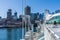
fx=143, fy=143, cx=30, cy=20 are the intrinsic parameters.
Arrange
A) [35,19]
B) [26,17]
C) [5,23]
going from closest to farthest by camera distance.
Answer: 1. [26,17]
2. [35,19]
3. [5,23]

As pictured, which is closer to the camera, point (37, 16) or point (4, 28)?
point (37, 16)

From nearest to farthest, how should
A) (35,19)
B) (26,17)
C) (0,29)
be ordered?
(26,17), (35,19), (0,29)

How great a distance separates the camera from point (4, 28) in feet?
76.2

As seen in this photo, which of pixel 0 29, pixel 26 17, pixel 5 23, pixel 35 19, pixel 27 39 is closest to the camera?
pixel 27 39

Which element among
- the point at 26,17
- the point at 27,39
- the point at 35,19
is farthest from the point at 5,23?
the point at 27,39

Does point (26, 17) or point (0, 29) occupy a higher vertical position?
point (26, 17)

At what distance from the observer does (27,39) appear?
13.0 feet

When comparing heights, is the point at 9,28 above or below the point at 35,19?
below

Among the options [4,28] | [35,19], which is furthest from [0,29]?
[35,19]

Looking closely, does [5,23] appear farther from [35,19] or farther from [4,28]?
[35,19]

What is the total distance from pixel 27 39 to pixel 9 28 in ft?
62.7

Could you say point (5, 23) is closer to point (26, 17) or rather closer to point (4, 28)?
point (4, 28)

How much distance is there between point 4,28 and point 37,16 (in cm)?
1496

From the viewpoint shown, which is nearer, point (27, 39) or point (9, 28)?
point (27, 39)
